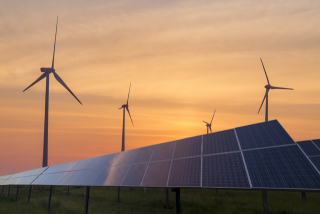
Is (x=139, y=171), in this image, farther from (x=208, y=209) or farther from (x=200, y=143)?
(x=208, y=209)

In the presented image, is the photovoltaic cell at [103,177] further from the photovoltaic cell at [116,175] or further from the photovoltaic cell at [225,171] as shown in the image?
the photovoltaic cell at [225,171]

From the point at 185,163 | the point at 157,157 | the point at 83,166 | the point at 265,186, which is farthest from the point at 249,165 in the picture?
the point at 83,166

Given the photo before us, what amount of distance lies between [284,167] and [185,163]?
6.18 metres

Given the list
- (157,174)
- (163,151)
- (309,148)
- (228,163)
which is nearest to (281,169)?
(228,163)

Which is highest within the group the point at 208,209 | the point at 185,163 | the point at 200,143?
the point at 200,143

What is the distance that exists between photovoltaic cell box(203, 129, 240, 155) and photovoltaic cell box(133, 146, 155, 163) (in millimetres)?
5418

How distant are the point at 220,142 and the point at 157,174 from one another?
462cm

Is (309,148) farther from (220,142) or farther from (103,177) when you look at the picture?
(103,177)

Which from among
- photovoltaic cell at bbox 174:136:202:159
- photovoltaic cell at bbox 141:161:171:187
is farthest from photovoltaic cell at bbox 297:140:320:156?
photovoltaic cell at bbox 141:161:171:187

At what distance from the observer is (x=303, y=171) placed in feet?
34.7

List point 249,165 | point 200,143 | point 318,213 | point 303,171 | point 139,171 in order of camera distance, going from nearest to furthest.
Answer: point 303,171 → point 249,165 → point 200,143 → point 139,171 → point 318,213

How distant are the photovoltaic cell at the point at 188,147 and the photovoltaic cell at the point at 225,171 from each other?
1.73 metres

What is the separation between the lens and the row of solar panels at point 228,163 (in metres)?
10.9

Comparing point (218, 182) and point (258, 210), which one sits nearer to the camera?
point (218, 182)
